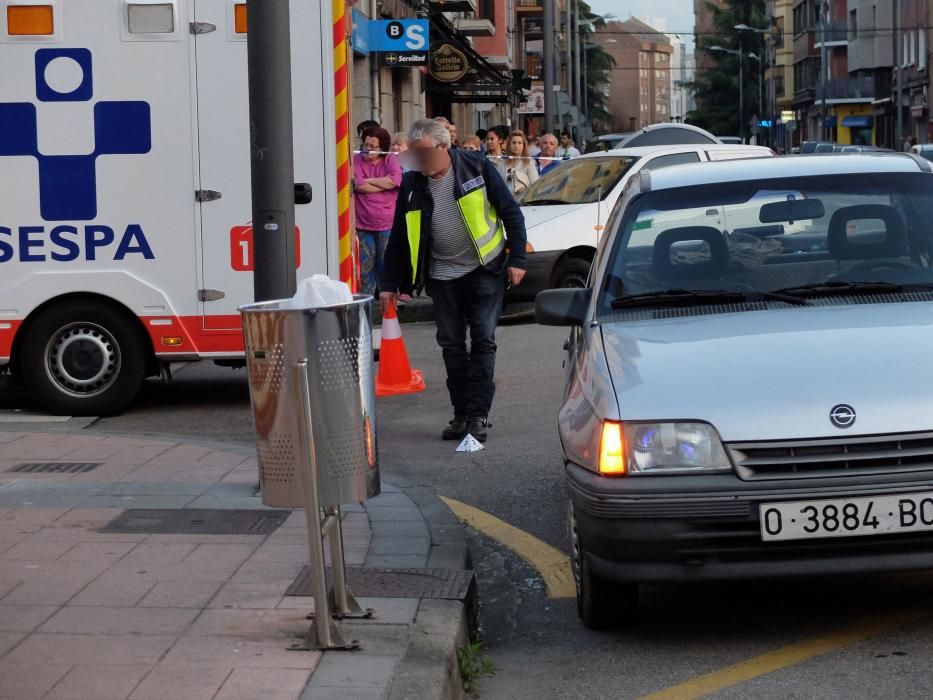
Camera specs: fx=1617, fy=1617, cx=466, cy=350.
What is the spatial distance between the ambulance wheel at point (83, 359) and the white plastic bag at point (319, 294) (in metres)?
5.91

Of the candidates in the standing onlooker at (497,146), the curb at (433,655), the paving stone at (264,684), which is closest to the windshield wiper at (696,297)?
the curb at (433,655)

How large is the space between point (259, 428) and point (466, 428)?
464 cm

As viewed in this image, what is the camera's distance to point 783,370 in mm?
5168

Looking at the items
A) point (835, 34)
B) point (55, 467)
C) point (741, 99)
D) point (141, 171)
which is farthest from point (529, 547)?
point (741, 99)

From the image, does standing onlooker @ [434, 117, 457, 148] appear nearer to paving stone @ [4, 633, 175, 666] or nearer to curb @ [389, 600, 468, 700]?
curb @ [389, 600, 468, 700]

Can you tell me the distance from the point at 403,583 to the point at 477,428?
12.2ft

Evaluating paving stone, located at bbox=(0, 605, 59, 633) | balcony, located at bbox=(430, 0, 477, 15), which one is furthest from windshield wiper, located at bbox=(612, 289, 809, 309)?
balcony, located at bbox=(430, 0, 477, 15)

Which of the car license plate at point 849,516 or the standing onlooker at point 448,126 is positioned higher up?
the standing onlooker at point 448,126

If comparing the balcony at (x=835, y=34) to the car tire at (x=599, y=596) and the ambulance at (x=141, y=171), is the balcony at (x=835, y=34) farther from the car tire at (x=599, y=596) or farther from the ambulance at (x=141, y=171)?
the car tire at (x=599, y=596)

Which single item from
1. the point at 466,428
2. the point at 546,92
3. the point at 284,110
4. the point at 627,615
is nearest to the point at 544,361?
the point at 466,428

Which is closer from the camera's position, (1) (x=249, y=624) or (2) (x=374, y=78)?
(1) (x=249, y=624)

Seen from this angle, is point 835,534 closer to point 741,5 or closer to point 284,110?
point 284,110

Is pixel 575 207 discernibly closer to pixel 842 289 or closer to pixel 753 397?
pixel 842 289

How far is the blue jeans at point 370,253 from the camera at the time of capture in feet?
53.6
